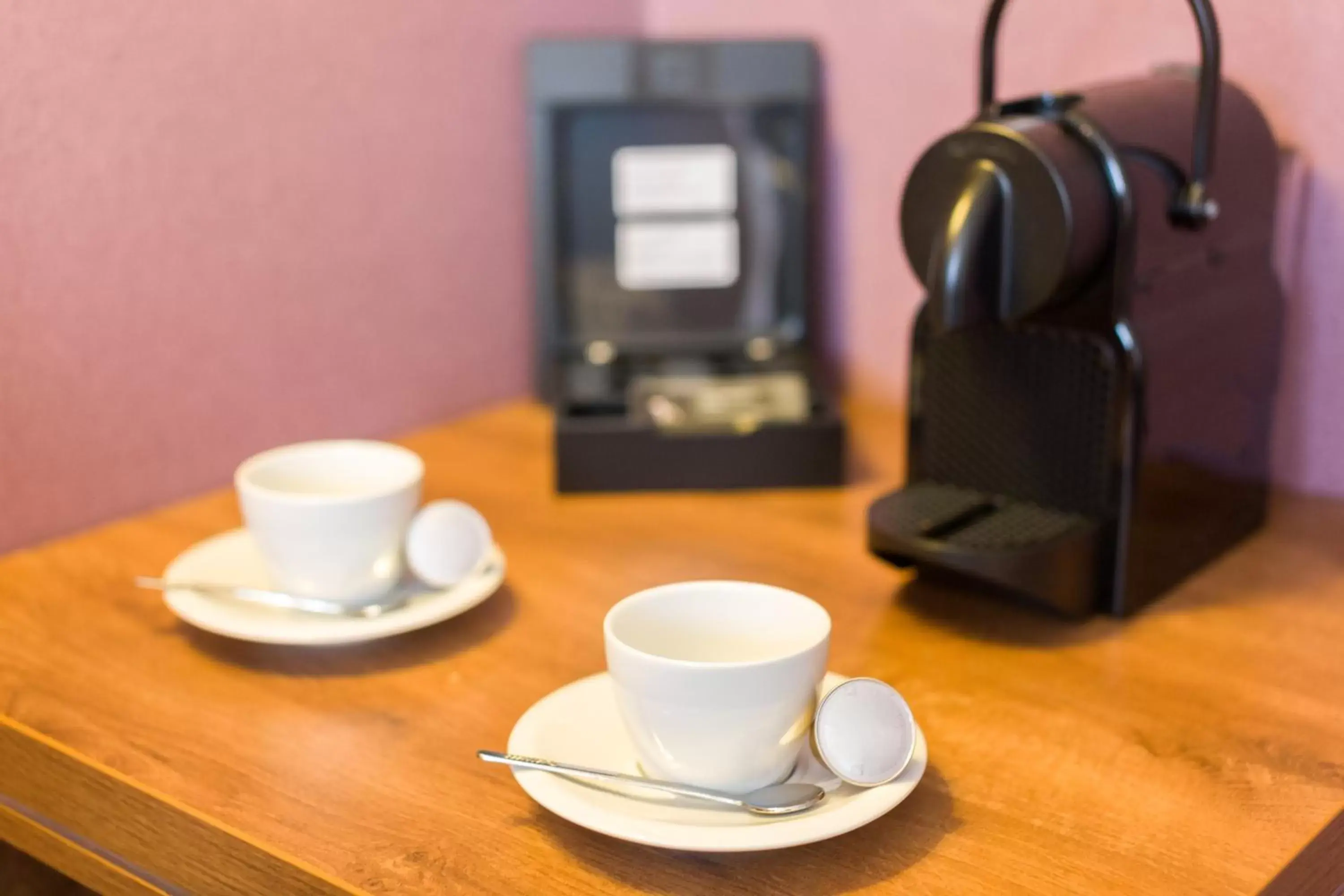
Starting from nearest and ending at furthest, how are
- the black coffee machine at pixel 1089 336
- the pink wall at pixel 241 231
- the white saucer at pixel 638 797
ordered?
the white saucer at pixel 638 797 → the black coffee machine at pixel 1089 336 → the pink wall at pixel 241 231

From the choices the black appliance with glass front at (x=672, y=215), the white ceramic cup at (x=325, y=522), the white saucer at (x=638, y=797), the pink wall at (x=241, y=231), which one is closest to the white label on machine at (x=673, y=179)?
the black appliance with glass front at (x=672, y=215)

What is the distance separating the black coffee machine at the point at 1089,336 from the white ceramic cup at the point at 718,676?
0.20 m

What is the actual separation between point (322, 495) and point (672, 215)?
0.47 meters

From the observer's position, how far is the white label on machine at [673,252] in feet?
3.82

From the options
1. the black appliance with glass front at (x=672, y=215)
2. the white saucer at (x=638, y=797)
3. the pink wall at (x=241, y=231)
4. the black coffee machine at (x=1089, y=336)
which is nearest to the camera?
the white saucer at (x=638, y=797)

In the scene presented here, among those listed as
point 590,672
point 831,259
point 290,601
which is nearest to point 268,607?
point 290,601

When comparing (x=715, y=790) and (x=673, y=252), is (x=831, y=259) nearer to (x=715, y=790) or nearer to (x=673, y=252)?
(x=673, y=252)

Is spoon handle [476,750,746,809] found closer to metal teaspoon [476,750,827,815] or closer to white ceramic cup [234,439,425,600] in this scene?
metal teaspoon [476,750,827,815]

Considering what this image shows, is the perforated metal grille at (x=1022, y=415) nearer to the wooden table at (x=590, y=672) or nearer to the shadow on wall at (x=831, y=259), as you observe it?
the wooden table at (x=590, y=672)

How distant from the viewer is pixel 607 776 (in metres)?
0.58

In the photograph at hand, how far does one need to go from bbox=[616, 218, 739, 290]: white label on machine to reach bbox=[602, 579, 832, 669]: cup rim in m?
0.59

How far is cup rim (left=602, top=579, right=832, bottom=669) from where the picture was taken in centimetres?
55

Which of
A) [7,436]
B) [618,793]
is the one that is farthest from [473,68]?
[618,793]

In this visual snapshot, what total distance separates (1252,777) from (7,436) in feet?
2.46
